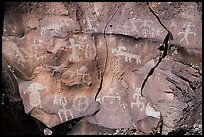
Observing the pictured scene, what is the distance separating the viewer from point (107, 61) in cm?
136

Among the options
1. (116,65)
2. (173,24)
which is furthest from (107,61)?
(173,24)

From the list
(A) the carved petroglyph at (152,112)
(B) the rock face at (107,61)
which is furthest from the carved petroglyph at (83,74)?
(A) the carved petroglyph at (152,112)

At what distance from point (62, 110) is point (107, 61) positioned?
0.23 metres

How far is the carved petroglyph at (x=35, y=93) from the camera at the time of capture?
135 centimetres

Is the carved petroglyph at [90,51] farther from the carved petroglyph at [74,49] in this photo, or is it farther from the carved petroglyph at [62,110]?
the carved petroglyph at [62,110]

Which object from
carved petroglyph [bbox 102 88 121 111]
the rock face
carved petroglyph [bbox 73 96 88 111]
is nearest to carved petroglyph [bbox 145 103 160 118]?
the rock face

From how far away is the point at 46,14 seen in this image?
4.34ft

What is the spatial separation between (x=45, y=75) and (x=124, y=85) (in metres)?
0.28

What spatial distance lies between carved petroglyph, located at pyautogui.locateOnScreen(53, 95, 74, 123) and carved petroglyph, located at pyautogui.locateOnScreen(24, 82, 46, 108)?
0.06 m

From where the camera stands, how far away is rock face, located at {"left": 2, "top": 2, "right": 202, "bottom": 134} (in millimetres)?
1324

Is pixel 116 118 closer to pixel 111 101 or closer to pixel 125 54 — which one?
pixel 111 101

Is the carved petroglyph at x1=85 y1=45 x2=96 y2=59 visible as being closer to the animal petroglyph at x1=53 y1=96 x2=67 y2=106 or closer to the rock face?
the rock face

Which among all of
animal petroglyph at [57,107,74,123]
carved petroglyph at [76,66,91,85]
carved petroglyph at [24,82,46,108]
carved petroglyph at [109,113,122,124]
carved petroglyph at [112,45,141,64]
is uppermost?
carved petroglyph at [112,45,141,64]

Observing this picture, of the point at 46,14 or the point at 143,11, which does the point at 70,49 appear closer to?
the point at 46,14
